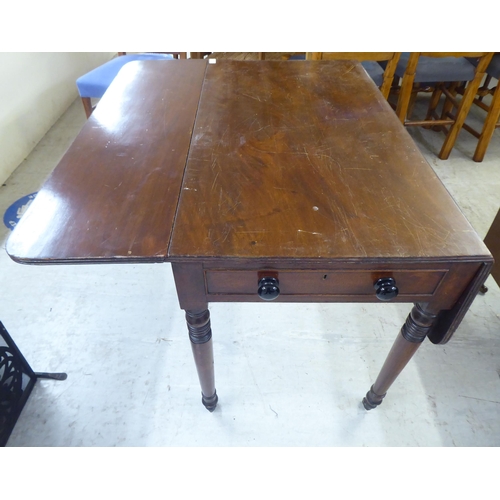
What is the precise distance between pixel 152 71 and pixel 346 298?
50.7 inches

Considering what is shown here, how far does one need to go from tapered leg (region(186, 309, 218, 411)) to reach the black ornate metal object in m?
0.66

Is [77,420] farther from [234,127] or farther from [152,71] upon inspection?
[152,71]

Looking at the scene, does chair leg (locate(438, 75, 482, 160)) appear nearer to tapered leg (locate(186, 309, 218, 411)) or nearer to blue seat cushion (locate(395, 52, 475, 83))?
blue seat cushion (locate(395, 52, 475, 83))

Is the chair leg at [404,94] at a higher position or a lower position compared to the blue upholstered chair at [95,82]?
lower

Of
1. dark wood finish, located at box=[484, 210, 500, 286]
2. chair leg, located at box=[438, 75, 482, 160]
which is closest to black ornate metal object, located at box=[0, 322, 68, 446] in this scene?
dark wood finish, located at box=[484, 210, 500, 286]

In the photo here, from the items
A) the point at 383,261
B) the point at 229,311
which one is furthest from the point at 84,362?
the point at 383,261

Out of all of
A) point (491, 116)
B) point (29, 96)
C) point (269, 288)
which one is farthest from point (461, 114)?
point (29, 96)

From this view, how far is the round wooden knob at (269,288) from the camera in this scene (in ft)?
2.55

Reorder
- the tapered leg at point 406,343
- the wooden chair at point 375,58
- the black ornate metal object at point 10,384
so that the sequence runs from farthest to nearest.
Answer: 1. the wooden chair at point 375,58
2. the black ornate metal object at point 10,384
3. the tapered leg at point 406,343

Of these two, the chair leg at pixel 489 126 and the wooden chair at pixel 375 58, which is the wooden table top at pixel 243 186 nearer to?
the wooden chair at pixel 375 58

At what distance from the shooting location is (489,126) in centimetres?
239

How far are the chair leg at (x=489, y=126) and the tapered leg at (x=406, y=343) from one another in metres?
2.10

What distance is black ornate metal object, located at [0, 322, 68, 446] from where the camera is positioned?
3.85ft

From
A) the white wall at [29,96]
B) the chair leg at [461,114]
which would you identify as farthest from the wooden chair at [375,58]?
the white wall at [29,96]
